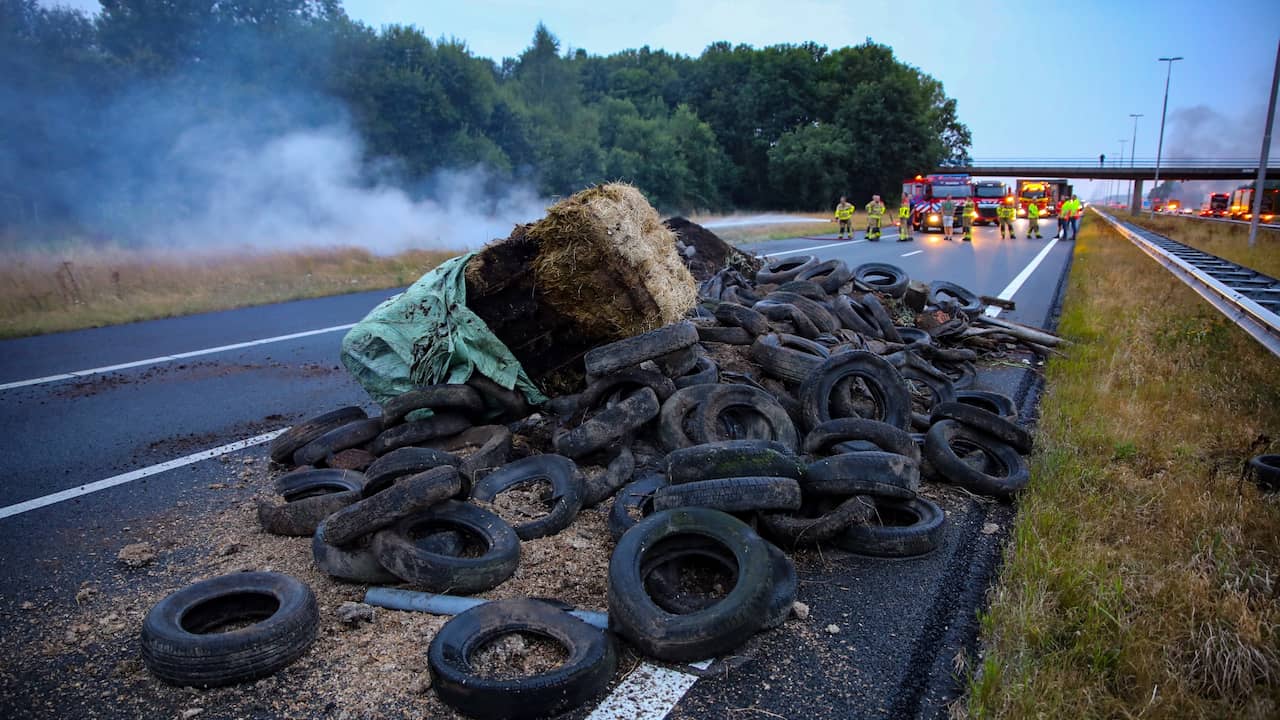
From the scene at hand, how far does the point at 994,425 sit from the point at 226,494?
5.18 m

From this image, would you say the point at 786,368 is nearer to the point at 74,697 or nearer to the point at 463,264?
the point at 463,264

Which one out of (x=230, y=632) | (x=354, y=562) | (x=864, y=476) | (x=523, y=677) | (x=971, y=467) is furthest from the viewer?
(x=971, y=467)

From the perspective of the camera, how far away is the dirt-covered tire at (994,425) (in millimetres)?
5293

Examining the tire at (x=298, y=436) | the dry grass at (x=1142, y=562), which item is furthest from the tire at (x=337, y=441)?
the dry grass at (x=1142, y=562)

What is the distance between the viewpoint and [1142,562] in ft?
12.2

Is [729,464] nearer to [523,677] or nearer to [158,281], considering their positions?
[523,677]

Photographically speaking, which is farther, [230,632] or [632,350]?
[632,350]

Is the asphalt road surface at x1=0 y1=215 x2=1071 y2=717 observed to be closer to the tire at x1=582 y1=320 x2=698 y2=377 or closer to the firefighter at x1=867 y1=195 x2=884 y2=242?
the tire at x1=582 y1=320 x2=698 y2=377

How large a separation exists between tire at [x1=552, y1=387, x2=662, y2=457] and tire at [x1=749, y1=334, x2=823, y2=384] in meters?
1.48

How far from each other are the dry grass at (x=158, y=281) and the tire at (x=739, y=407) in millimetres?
10176

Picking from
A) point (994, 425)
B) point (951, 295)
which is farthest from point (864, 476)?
point (951, 295)

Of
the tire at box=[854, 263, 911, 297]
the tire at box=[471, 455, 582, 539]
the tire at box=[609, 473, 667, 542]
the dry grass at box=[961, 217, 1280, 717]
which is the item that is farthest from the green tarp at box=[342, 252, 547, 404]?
the tire at box=[854, 263, 911, 297]

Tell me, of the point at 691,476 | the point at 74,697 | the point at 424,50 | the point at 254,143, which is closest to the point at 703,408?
the point at 691,476

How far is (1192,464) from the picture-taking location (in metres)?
5.04
